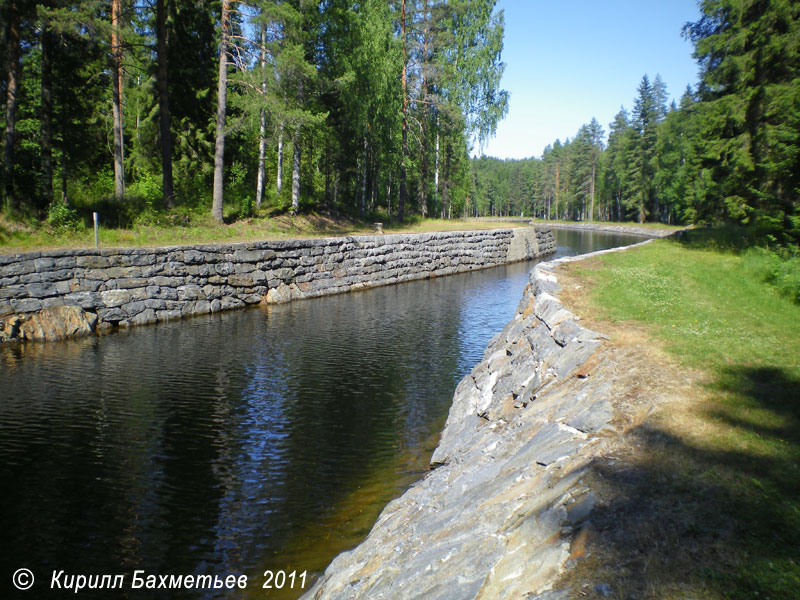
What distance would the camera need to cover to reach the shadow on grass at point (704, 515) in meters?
2.86

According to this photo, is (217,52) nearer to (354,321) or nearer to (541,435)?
(354,321)

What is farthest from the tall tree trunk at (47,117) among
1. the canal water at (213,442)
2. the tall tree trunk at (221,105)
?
the canal water at (213,442)

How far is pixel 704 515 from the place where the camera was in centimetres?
341

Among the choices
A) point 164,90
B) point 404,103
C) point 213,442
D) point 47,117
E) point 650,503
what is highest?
point 404,103

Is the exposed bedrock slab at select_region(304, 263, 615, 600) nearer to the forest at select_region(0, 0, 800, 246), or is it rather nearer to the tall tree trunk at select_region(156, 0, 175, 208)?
the forest at select_region(0, 0, 800, 246)

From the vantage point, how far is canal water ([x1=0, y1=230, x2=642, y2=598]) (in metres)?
5.72

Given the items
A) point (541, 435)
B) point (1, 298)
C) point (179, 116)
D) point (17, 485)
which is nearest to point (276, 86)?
point (179, 116)

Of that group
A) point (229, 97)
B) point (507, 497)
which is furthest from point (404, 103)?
point (507, 497)

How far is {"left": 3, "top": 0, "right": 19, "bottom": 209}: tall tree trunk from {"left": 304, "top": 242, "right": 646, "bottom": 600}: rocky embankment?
15.0m

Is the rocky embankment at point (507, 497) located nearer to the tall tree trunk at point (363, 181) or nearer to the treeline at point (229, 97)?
the treeline at point (229, 97)

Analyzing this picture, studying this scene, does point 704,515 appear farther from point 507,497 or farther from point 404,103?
point 404,103

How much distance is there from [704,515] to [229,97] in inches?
893

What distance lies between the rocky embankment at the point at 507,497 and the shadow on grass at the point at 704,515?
8.8 inches

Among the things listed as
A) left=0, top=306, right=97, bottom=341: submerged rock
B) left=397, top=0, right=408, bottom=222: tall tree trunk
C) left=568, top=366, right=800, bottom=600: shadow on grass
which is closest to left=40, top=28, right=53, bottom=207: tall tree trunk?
left=0, top=306, right=97, bottom=341: submerged rock
